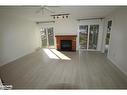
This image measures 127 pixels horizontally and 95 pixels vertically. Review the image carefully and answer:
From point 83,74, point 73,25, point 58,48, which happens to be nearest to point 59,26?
point 73,25

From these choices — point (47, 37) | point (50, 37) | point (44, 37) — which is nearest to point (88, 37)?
point (50, 37)

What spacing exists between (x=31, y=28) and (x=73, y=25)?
2.87 m

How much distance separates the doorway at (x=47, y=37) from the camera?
29.4ft

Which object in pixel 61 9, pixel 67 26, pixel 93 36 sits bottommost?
pixel 93 36

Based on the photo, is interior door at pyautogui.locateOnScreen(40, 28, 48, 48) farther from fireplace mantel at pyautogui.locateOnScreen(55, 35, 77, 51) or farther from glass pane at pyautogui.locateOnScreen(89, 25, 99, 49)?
glass pane at pyautogui.locateOnScreen(89, 25, 99, 49)

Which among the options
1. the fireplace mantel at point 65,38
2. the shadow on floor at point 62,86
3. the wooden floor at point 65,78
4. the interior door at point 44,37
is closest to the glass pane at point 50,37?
the interior door at point 44,37

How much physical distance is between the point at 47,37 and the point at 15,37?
3468mm

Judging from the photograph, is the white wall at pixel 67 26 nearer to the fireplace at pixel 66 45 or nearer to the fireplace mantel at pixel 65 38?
the fireplace mantel at pixel 65 38

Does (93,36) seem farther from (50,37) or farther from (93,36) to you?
(50,37)

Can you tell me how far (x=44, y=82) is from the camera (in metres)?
3.40

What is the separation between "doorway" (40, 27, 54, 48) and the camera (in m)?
8.96

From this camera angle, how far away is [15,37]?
231 inches
